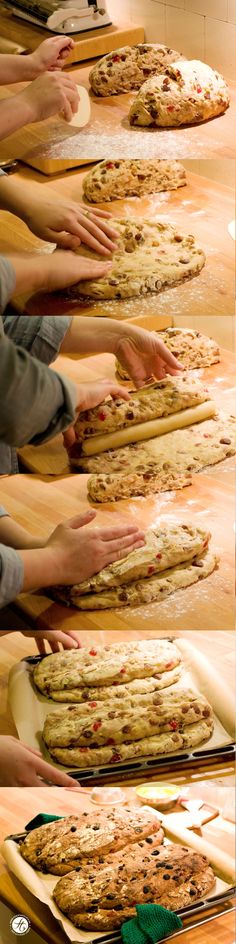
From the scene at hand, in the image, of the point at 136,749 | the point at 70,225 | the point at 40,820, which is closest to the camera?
the point at 70,225

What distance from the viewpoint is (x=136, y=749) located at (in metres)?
2.51

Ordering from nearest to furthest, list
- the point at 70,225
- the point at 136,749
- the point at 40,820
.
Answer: the point at 70,225 → the point at 136,749 → the point at 40,820

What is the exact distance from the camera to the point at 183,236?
241 cm

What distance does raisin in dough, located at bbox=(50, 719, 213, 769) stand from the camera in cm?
250

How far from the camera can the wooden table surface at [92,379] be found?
8.01ft

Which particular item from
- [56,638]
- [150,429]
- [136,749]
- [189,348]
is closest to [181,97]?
[189,348]

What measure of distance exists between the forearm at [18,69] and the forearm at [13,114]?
30 mm

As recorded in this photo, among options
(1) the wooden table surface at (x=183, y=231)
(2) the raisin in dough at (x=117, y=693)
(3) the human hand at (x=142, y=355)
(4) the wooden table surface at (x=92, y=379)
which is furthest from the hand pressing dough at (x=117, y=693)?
(1) the wooden table surface at (x=183, y=231)

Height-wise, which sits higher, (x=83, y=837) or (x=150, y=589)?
(x=150, y=589)

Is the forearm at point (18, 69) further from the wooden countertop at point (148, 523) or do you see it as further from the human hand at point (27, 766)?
the human hand at point (27, 766)

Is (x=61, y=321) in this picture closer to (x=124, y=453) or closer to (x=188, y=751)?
(x=124, y=453)

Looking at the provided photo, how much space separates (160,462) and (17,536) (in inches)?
9.1

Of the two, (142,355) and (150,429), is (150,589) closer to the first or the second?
(150,429)

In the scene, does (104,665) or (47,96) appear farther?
(104,665)
